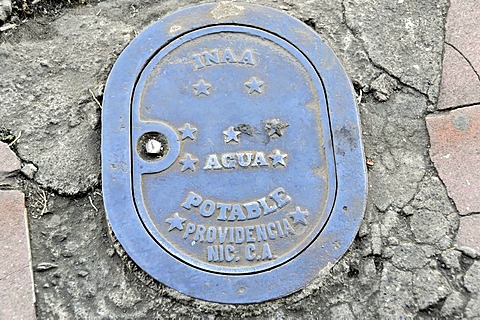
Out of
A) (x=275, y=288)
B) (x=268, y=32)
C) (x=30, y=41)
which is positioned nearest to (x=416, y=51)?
(x=268, y=32)

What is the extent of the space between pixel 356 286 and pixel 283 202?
0.33m

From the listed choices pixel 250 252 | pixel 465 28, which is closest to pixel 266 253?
pixel 250 252

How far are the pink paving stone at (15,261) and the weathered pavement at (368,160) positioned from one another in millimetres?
15

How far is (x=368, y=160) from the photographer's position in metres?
1.83

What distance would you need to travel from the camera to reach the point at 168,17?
1.94m

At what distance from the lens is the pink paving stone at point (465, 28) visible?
6.43 ft

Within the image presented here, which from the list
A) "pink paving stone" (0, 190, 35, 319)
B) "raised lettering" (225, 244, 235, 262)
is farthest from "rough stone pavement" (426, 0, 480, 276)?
"pink paving stone" (0, 190, 35, 319)

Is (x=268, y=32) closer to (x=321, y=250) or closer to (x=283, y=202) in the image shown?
(x=283, y=202)

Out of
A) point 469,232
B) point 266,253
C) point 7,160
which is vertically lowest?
point 469,232

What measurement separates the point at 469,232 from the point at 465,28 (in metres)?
0.77

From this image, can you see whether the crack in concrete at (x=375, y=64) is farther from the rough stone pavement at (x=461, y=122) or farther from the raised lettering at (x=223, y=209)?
the raised lettering at (x=223, y=209)

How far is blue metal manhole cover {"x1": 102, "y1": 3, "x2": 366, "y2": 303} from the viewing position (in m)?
1.65

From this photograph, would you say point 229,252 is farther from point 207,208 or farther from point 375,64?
point 375,64

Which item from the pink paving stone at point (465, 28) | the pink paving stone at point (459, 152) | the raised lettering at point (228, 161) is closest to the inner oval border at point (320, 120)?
the raised lettering at point (228, 161)
